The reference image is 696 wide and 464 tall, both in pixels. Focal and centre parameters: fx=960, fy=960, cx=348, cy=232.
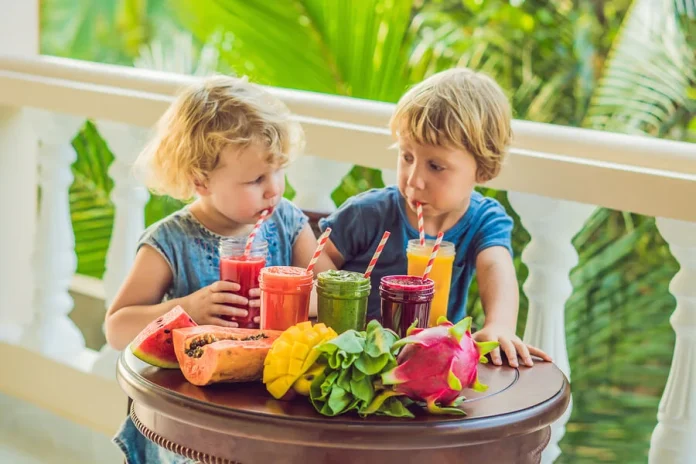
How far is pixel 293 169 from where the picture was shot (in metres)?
2.50

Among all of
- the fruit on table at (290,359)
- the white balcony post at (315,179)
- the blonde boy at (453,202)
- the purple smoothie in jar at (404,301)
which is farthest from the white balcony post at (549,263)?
the fruit on table at (290,359)

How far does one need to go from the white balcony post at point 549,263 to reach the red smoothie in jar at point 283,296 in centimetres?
71

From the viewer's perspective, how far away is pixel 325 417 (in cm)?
135

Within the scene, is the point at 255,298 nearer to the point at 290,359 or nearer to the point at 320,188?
the point at 290,359

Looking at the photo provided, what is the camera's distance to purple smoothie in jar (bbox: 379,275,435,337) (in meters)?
1.56

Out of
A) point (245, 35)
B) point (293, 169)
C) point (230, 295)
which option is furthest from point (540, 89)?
point (230, 295)

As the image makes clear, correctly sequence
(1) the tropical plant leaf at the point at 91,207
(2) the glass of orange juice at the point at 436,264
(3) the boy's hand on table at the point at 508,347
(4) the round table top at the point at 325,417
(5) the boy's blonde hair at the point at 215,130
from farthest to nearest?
(1) the tropical plant leaf at the point at 91,207, (5) the boy's blonde hair at the point at 215,130, (2) the glass of orange juice at the point at 436,264, (3) the boy's hand on table at the point at 508,347, (4) the round table top at the point at 325,417

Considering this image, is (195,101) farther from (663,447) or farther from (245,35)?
(245,35)

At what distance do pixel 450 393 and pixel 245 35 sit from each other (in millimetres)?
2414

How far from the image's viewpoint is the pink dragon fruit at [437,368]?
1345mm

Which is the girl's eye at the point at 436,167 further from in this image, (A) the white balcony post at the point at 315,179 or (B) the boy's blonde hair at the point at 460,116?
(A) the white balcony post at the point at 315,179

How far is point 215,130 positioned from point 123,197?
93cm

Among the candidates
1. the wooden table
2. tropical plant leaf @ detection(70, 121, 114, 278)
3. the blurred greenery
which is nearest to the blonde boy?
the wooden table

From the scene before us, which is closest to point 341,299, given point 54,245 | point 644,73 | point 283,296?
point 283,296
